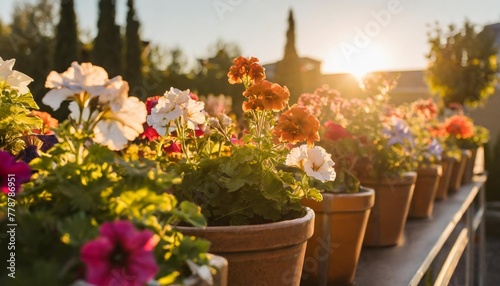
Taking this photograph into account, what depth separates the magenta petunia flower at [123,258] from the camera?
0.54m

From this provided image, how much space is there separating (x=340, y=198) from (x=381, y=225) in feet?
2.04

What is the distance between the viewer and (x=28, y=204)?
73 cm

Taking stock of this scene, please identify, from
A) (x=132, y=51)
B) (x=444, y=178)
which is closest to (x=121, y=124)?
(x=444, y=178)

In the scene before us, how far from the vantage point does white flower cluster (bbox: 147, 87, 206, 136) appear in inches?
43.6

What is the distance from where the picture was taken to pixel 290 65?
1955cm

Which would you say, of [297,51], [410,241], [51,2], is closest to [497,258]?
[410,241]

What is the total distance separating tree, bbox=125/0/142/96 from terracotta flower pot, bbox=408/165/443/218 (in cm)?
1370

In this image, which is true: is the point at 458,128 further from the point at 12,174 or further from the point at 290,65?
the point at 290,65

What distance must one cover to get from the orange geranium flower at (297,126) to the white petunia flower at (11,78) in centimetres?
52

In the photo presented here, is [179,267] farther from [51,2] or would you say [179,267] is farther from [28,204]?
[51,2]

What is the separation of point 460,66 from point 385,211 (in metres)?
7.93

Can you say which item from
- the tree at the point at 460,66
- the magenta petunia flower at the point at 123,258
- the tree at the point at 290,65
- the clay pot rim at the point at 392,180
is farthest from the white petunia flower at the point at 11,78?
the tree at the point at 290,65

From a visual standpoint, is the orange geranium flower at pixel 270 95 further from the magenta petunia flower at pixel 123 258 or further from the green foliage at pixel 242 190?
the magenta petunia flower at pixel 123 258

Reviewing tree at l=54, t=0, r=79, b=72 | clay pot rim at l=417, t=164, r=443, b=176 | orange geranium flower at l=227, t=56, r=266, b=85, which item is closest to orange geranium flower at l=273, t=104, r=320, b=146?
orange geranium flower at l=227, t=56, r=266, b=85
